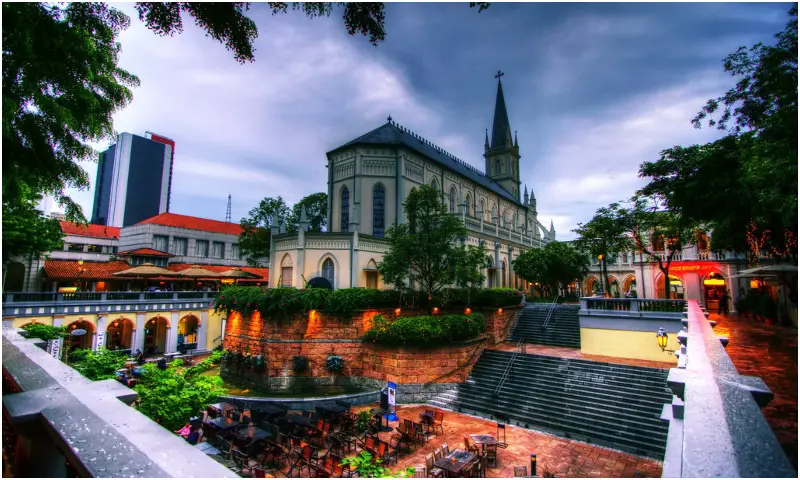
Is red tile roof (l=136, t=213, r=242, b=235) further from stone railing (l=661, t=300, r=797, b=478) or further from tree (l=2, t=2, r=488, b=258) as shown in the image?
stone railing (l=661, t=300, r=797, b=478)

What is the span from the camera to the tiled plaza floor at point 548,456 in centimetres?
1066

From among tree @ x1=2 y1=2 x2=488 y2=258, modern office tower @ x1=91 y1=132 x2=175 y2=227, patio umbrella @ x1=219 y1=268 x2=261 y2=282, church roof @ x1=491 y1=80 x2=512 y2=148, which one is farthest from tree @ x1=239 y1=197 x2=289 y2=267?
modern office tower @ x1=91 y1=132 x2=175 y2=227

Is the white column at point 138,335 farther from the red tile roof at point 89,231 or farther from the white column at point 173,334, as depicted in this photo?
the red tile roof at point 89,231

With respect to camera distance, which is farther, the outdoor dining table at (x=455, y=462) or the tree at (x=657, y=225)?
the tree at (x=657, y=225)

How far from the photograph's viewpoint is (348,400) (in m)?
16.7

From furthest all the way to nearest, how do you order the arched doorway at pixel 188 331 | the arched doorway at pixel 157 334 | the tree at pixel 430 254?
the arched doorway at pixel 188 331 < the arched doorway at pixel 157 334 < the tree at pixel 430 254

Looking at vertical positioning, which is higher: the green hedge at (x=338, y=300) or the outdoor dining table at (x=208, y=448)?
the green hedge at (x=338, y=300)

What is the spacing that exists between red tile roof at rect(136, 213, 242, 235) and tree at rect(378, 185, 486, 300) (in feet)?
94.6

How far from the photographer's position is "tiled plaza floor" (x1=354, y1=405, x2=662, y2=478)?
10656 mm

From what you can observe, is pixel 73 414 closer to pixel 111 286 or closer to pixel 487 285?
pixel 487 285

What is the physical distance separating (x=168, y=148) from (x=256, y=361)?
85911 mm

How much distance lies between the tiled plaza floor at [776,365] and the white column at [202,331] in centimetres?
2923

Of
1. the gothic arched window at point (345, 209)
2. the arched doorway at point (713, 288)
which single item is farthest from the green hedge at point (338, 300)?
the arched doorway at point (713, 288)

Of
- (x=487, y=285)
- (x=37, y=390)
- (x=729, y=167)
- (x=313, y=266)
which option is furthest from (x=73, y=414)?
(x=487, y=285)
